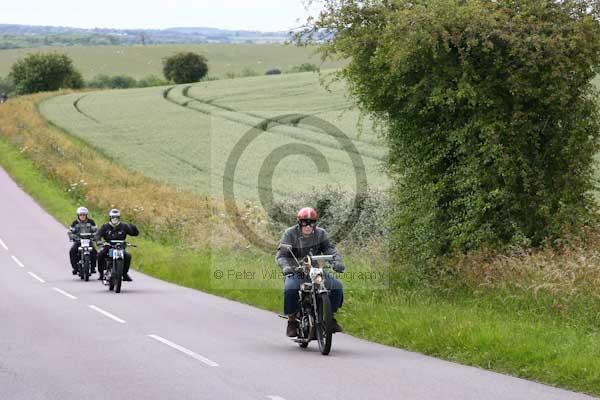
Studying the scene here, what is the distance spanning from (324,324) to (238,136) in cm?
4378

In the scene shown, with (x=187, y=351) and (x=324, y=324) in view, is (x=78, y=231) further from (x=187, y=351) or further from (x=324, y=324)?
(x=324, y=324)

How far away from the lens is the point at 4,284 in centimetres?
2669

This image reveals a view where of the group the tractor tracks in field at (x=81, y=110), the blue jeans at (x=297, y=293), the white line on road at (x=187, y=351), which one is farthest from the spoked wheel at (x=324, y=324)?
the tractor tracks in field at (x=81, y=110)

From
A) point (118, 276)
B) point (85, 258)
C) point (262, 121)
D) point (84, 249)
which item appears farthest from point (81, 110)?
point (118, 276)

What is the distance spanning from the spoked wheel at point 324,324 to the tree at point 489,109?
6240 mm

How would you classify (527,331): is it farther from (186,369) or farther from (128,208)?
(128,208)

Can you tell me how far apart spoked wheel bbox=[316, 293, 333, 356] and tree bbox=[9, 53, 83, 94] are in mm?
118599

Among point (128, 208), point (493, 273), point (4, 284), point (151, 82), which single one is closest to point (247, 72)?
point (151, 82)

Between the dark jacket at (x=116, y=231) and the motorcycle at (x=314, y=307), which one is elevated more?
the motorcycle at (x=314, y=307)

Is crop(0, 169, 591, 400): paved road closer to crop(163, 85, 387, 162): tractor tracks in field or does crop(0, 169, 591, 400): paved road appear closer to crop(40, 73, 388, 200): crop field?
crop(40, 73, 388, 200): crop field

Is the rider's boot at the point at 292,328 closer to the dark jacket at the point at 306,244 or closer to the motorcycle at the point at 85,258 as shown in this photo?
the dark jacket at the point at 306,244

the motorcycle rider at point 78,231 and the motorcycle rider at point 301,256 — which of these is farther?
the motorcycle rider at point 78,231

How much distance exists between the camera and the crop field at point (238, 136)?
140 ft

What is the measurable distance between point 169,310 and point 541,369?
363 inches
